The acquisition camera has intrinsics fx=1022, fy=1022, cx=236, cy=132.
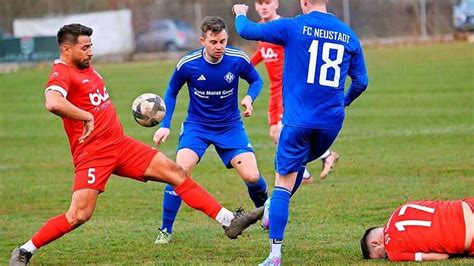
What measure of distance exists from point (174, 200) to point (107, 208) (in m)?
2.50

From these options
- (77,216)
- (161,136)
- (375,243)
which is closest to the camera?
(375,243)

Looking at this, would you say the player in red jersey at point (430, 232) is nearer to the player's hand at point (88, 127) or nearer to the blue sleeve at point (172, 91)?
the player's hand at point (88, 127)

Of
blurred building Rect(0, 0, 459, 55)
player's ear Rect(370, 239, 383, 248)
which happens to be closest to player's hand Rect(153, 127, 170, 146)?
player's ear Rect(370, 239, 383, 248)

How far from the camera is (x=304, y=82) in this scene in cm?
796

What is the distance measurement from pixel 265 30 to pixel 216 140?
230 centimetres

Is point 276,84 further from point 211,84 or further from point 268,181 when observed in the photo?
point 211,84

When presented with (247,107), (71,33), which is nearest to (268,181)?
(247,107)

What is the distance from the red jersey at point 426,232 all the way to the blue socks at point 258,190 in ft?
6.98

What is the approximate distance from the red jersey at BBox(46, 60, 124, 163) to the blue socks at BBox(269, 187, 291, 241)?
1483 millimetres

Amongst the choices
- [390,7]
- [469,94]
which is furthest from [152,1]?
[469,94]

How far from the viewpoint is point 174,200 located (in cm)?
982

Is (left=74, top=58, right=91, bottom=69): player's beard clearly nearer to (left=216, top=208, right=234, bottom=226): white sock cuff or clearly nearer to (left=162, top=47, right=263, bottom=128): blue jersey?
(left=162, top=47, right=263, bottom=128): blue jersey

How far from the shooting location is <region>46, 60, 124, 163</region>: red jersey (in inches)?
328

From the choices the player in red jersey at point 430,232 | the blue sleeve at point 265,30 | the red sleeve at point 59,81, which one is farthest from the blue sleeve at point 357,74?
the red sleeve at point 59,81
